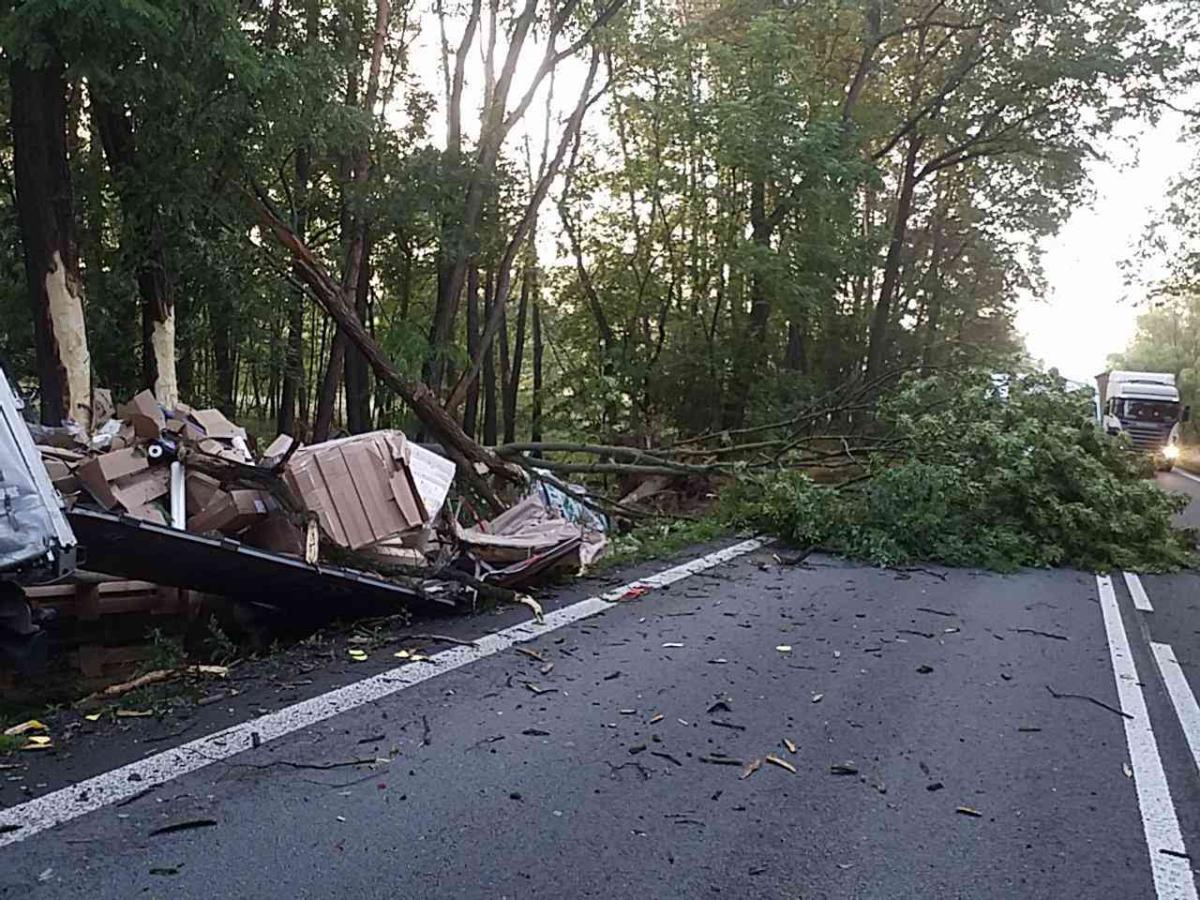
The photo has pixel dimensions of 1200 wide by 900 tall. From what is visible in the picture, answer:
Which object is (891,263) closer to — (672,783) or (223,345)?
(223,345)

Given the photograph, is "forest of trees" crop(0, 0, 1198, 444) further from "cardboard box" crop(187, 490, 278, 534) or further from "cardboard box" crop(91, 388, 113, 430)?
"cardboard box" crop(187, 490, 278, 534)

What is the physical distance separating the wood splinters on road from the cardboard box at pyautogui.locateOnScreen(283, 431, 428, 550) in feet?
11.1

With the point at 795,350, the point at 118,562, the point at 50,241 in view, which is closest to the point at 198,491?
the point at 118,562

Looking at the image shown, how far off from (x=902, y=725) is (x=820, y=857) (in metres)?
1.54

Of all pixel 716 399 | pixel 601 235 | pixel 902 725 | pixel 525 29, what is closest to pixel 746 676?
pixel 902 725

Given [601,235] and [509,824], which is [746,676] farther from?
[601,235]

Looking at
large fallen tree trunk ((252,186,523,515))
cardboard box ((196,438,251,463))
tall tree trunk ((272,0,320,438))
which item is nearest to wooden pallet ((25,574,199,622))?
cardboard box ((196,438,251,463))

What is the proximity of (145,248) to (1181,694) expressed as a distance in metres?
9.87

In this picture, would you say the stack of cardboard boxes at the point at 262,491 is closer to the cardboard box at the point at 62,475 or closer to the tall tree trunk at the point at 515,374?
the cardboard box at the point at 62,475

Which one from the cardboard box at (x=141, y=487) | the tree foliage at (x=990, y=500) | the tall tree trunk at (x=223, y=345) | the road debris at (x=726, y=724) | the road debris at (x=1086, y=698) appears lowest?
the road debris at (x=1086, y=698)

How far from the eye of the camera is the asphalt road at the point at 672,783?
315 centimetres

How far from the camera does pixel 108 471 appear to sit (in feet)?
20.3

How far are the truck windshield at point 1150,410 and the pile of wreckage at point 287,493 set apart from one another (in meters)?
27.7

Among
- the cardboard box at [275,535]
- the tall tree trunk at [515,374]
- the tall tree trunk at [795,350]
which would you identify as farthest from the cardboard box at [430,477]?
the tall tree trunk at [515,374]
